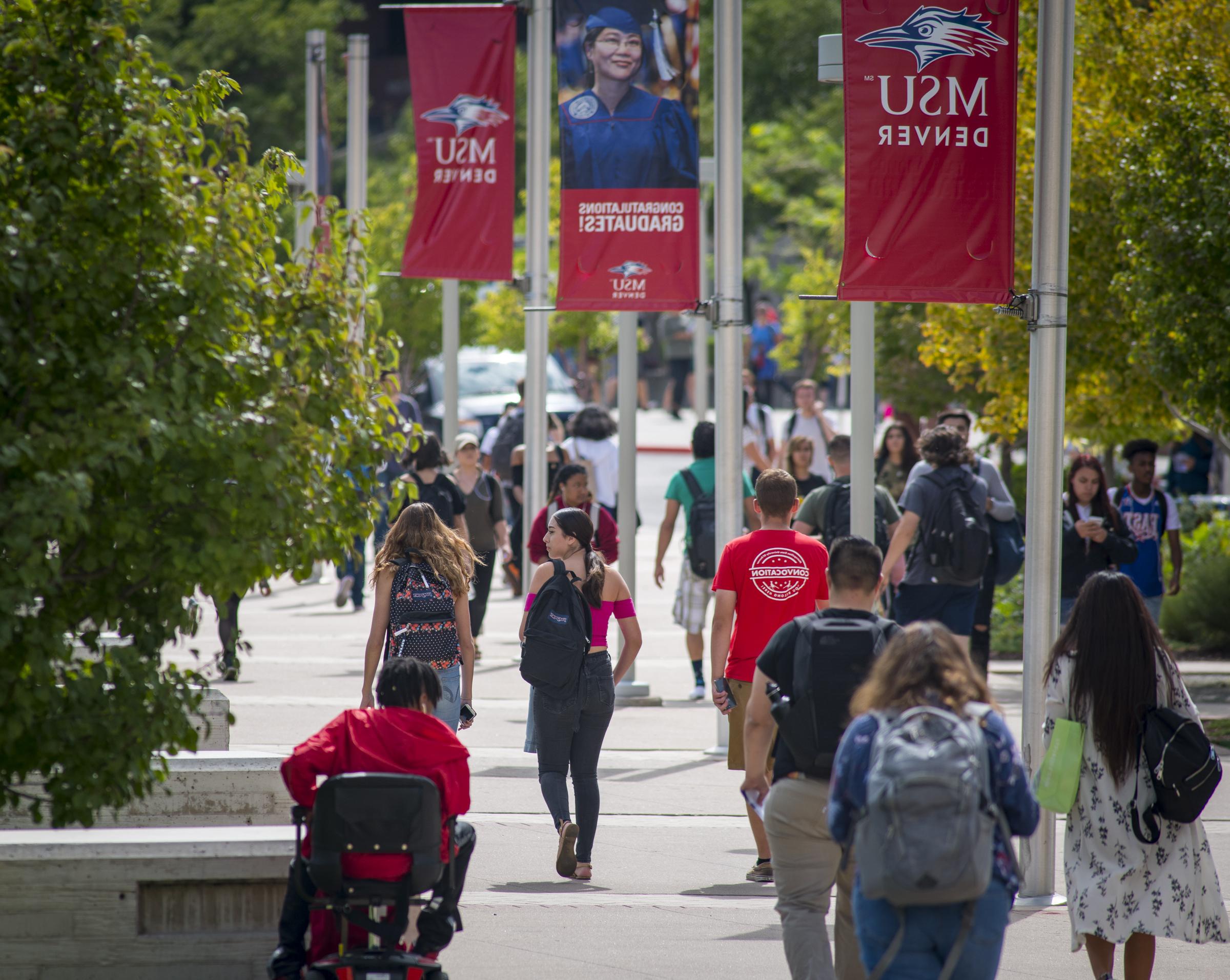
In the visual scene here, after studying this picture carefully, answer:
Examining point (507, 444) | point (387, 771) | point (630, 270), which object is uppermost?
point (630, 270)

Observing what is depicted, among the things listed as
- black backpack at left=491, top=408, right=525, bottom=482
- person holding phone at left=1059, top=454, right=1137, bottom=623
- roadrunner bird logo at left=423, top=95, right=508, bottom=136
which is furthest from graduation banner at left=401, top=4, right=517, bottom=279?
person holding phone at left=1059, top=454, right=1137, bottom=623

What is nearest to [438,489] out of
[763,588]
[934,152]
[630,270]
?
[630,270]

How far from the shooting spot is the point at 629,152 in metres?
11.4

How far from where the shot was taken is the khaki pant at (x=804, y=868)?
17.0 ft

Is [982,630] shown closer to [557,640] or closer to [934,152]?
[934,152]

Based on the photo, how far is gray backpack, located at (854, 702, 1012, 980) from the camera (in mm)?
3955

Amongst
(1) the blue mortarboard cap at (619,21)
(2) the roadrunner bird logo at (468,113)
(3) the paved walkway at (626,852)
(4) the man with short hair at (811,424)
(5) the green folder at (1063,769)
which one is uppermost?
(1) the blue mortarboard cap at (619,21)

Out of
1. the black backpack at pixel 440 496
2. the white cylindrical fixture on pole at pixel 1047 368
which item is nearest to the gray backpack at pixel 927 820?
the white cylindrical fixture on pole at pixel 1047 368

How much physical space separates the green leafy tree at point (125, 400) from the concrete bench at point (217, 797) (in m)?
1.99

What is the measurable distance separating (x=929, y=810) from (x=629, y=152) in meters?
8.08

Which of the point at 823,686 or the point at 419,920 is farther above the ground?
the point at 823,686

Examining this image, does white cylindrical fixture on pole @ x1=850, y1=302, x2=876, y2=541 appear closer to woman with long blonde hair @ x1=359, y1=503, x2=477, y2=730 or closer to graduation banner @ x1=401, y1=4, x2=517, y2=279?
woman with long blonde hair @ x1=359, y1=503, x2=477, y2=730

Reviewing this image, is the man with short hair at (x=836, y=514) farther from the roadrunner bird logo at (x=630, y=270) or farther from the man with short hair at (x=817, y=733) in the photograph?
the man with short hair at (x=817, y=733)

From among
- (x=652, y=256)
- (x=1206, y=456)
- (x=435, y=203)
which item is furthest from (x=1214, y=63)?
(x=1206, y=456)
